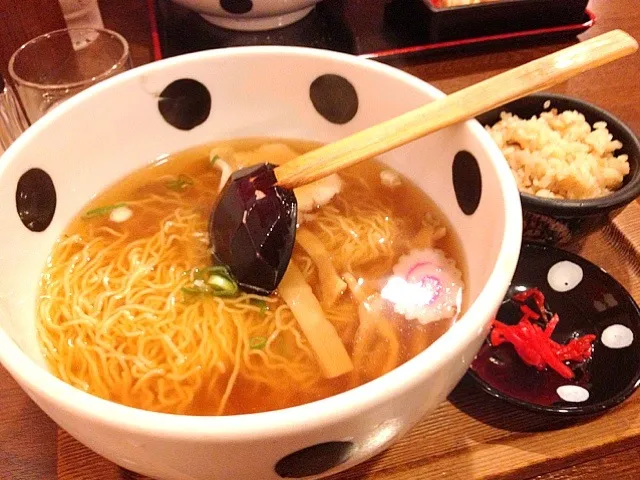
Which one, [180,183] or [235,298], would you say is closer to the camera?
[235,298]

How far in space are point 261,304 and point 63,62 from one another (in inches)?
30.5

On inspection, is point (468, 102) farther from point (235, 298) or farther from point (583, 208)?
point (235, 298)

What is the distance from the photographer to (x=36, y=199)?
942 mm

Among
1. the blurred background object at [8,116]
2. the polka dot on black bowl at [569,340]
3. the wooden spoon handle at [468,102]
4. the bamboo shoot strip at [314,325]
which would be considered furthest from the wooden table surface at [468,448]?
the blurred background object at [8,116]

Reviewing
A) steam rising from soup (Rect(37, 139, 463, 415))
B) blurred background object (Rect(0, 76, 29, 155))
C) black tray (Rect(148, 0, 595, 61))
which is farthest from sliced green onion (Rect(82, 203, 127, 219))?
black tray (Rect(148, 0, 595, 61))

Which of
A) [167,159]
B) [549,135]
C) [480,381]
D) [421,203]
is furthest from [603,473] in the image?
[167,159]

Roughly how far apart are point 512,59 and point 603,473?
109 centimetres

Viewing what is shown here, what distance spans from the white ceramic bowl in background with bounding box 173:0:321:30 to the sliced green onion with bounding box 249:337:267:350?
0.94 m

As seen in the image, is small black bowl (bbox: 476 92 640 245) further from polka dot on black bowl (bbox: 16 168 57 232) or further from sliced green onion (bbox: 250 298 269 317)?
polka dot on black bowl (bbox: 16 168 57 232)

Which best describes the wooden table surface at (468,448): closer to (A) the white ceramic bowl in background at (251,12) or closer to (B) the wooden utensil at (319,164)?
(B) the wooden utensil at (319,164)

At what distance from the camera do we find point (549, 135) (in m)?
1.22

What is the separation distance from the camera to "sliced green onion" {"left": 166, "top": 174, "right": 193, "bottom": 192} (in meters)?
1.16

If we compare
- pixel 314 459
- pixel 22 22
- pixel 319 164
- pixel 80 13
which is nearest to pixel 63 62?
pixel 22 22

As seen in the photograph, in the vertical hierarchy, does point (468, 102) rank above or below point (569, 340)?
above
